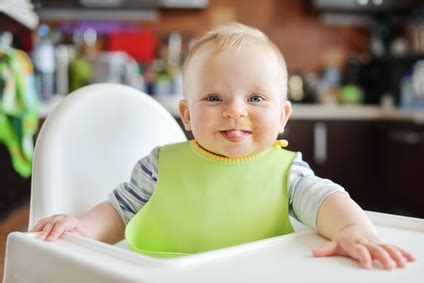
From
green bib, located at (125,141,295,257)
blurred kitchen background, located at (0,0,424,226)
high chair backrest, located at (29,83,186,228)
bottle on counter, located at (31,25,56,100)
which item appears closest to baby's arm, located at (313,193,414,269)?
green bib, located at (125,141,295,257)

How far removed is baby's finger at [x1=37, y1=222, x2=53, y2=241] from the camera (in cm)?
81

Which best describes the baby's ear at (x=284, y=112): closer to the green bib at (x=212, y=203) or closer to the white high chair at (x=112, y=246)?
the green bib at (x=212, y=203)

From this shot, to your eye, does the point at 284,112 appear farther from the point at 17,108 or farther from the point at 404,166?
the point at 404,166

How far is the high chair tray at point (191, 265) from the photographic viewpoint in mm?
651

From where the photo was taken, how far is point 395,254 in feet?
2.34

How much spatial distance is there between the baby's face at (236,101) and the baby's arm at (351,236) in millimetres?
143

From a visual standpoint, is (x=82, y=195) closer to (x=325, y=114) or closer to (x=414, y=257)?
(x=414, y=257)

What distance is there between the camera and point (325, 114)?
3.65 m

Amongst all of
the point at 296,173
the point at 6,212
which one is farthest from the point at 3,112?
the point at 296,173

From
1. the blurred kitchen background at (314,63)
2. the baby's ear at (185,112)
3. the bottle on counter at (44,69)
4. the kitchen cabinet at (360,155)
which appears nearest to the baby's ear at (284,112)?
the baby's ear at (185,112)

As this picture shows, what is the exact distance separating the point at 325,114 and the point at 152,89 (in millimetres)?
1006

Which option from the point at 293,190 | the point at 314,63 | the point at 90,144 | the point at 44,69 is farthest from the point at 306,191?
the point at 314,63

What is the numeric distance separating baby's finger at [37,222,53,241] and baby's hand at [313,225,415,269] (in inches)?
12.6

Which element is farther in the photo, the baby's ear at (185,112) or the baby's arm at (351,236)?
the baby's ear at (185,112)
